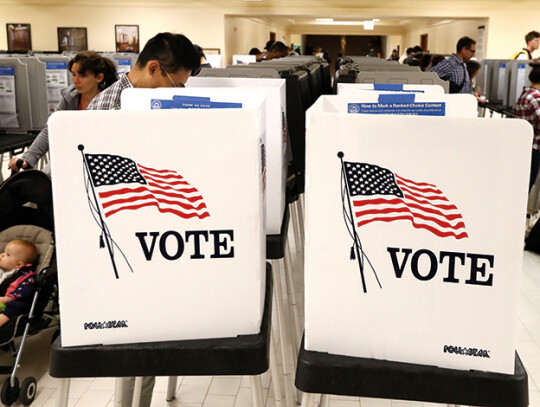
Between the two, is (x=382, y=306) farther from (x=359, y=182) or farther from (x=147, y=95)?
(x=147, y=95)

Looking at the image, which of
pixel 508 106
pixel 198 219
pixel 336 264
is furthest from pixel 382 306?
pixel 508 106

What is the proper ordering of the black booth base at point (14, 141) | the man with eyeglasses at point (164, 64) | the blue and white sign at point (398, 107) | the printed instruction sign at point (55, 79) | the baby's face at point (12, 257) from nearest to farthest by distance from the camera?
the blue and white sign at point (398, 107)
the man with eyeglasses at point (164, 64)
the baby's face at point (12, 257)
the black booth base at point (14, 141)
the printed instruction sign at point (55, 79)

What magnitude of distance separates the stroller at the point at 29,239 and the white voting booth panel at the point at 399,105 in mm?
1954

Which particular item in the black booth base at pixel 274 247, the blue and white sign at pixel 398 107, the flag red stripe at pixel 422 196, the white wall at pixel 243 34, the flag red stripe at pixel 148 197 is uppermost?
the white wall at pixel 243 34

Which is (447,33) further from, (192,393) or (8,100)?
(192,393)

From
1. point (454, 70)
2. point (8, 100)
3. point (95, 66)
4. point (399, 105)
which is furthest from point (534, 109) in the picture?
point (8, 100)

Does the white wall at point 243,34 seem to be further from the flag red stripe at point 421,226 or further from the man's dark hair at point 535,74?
the flag red stripe at point 421,226

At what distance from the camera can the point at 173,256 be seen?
4.01 ft

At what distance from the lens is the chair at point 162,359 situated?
1.24 metres

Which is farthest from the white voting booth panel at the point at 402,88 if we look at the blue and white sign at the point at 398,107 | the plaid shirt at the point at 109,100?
the plaid shirt at the point at 109,100

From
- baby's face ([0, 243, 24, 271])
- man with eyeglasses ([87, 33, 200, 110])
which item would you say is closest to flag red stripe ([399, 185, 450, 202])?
man with eyeglasses ([87, 33, 200, 110])

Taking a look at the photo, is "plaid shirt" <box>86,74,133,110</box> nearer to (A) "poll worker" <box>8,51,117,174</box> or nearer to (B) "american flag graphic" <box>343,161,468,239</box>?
(B) "american flag graphic" <box>343,161,468,239</box>

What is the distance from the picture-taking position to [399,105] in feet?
4.20

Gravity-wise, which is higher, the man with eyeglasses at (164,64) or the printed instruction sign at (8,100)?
the man with eyeglasses at (164,64)
